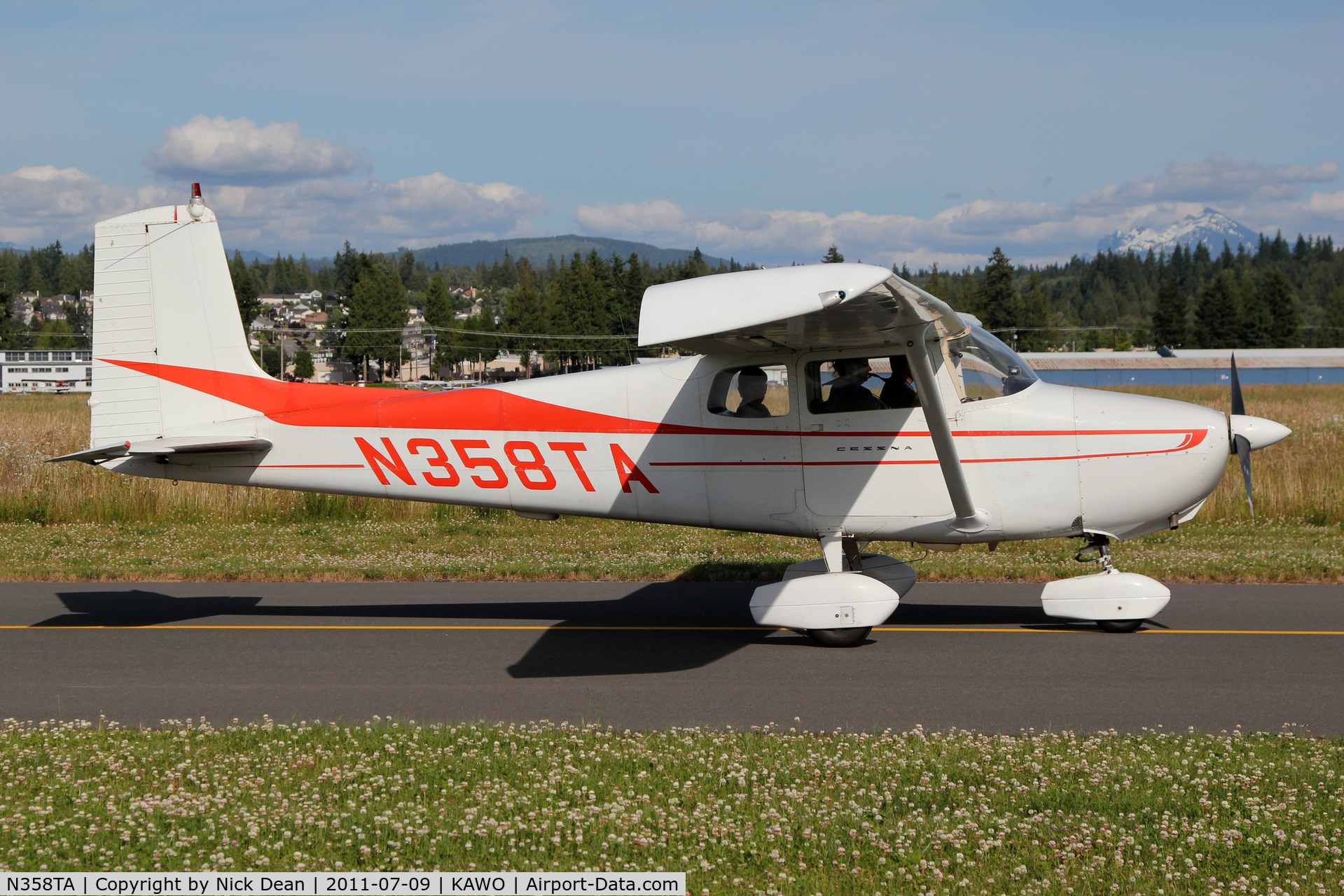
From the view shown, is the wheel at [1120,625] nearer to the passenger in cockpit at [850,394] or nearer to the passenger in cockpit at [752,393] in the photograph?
the passenger in cockpit at [850,394]

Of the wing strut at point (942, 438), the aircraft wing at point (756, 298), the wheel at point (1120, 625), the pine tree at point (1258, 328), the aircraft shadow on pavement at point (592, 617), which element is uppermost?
the pine tree at point (1258, 328)

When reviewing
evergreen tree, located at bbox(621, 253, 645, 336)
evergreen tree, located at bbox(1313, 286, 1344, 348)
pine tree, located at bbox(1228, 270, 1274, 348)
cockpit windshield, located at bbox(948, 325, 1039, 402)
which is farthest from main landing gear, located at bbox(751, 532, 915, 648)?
evergreen tree, located at bbox(1313, 286, 1344, 348)

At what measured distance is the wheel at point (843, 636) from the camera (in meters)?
8.01

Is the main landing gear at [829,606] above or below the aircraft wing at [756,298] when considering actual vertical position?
below

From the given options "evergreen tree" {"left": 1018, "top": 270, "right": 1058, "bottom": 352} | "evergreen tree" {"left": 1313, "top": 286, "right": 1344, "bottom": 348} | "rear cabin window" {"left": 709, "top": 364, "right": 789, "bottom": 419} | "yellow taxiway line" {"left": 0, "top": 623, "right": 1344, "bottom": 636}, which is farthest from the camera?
"evergreen tree" {"left": 1313, "top": 286, "right": 1344, "bottom": 348}

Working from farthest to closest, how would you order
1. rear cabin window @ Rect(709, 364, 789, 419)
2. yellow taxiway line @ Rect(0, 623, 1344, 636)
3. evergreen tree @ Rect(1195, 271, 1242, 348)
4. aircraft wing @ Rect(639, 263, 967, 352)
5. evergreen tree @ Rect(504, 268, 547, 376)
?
evergreen tree @ Rect(1195, 271, 1242, 348)
evergreen tree @ Rect(504, 268, 547, 376)
yellow taxiway line @ Rect(0, 623, 1344, 636)
rear cabin window @ Rect(709, 364, 789, 419)
aircraft wing @ Rect(639, 263, 967, 352)

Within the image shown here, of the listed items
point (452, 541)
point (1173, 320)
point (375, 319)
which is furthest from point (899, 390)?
point (1173, 320)

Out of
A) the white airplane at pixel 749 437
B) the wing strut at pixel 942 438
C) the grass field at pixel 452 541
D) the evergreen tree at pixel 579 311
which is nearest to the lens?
the wing strut at pixel 942 438

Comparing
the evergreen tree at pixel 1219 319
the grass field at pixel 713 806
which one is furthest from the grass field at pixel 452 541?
the evergreen tree at pixel 1219 319

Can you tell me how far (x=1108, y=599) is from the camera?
8242mm

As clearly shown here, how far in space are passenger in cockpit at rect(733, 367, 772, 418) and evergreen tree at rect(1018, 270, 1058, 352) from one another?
342 feet

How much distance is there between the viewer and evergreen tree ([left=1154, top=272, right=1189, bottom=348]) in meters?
119

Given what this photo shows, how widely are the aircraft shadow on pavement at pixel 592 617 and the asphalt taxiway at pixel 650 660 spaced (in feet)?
0.11

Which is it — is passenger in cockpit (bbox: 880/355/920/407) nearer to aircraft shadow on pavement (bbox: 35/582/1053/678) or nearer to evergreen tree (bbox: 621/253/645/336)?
aircraft shadow on pavement (bbox: 35/582/1053/678)
